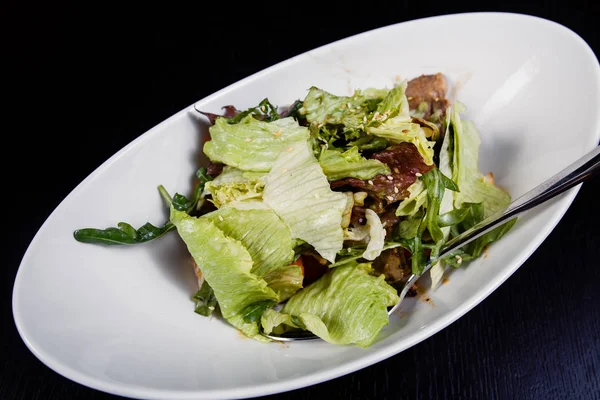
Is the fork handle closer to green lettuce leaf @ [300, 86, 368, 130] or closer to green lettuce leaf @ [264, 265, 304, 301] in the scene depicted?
green lettuce leaf @ [264, 265, 304, 301]

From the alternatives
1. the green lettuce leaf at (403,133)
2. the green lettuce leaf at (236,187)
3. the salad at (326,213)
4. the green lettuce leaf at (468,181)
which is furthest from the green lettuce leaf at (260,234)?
the green lettuce leaf at (468,181)

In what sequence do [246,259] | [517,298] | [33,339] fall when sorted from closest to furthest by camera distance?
[33,339] → [246,259] → [517,298]

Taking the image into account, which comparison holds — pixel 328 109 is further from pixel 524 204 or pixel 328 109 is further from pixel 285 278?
pixel 524 204

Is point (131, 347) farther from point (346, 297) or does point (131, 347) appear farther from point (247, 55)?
point (247, 55)

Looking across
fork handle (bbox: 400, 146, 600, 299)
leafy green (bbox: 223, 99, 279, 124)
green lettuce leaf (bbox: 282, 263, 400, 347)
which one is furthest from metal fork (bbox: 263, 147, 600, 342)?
leafy green (bbox: 223, 99, 279, 124)

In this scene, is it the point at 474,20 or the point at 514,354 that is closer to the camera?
the point at 514,354

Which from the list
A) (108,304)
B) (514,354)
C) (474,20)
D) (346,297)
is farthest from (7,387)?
(474,20)
